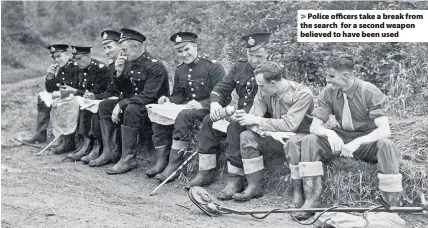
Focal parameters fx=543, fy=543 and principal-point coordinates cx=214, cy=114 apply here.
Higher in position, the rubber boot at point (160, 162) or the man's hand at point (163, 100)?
the man's hand at point (163, 100)

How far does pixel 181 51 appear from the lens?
246 inches

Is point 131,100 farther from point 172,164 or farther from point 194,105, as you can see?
point 172,164

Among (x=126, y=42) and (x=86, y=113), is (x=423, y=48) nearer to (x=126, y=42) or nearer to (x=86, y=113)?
(x=126, y=42)

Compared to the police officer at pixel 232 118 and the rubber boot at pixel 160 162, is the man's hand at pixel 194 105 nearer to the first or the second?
the police officer at pixel 232 118

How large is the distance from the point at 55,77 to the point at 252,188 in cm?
434

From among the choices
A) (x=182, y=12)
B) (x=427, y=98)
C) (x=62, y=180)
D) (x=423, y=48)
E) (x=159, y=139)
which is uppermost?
(x=182, y=12)

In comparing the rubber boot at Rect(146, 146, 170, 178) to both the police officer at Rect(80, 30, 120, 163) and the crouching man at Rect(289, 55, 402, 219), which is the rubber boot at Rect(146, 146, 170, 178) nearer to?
the police officer at Rect(80, 30, 120, 163)

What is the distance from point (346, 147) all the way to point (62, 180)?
3191 millimetres

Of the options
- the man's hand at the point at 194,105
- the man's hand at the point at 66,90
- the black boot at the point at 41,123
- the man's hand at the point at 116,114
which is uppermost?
the man's hand at the point at 66,90

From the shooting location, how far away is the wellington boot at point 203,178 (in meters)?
5.49

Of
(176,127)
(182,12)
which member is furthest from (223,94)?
(182,12)

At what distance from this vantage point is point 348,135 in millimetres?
4703

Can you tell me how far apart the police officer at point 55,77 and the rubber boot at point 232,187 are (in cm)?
357

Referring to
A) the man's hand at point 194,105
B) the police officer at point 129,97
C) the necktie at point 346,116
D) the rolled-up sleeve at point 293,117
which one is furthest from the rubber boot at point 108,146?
the necktie at point 346,116
